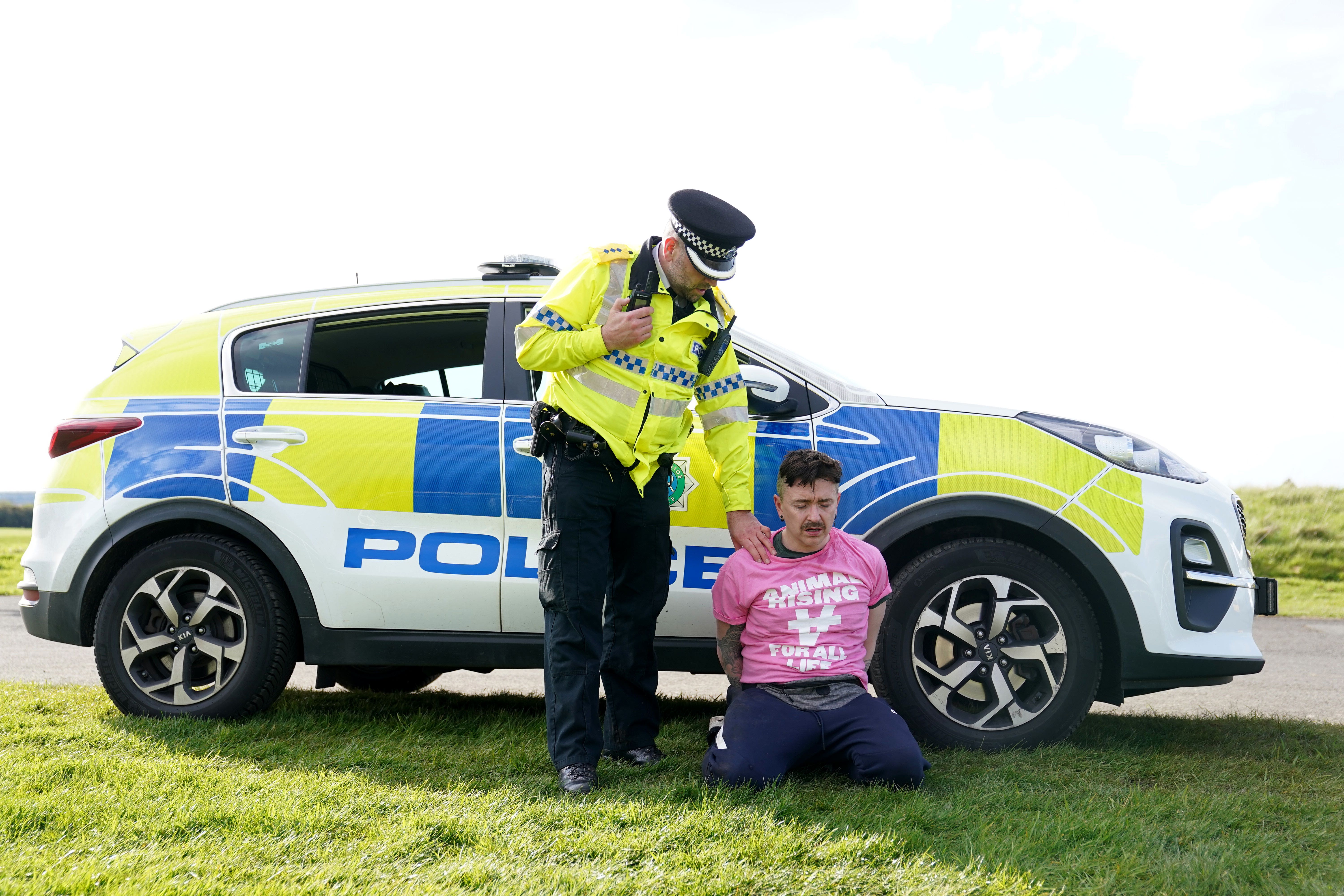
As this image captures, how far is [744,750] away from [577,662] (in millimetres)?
594

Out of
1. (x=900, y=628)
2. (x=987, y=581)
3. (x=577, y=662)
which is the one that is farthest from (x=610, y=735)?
(x=987, y=581)

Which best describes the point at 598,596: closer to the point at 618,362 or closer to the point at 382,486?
the point at 618,362

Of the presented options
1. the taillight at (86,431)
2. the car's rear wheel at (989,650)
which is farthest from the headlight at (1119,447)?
the taillight at (86,431)

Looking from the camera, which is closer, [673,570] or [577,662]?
[577,662]

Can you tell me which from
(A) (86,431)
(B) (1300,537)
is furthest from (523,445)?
(B) (1300,537)

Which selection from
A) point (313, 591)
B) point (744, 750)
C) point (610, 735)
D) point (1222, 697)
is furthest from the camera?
point (1222, 697)

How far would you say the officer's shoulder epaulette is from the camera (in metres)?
3.15

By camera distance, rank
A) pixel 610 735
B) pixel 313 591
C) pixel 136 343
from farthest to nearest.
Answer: pixel 136 343
pixel 313 591
pixel 610 735

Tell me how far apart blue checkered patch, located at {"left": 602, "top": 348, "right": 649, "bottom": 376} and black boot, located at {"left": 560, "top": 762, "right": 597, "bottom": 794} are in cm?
124

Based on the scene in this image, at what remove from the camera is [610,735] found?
134 inches

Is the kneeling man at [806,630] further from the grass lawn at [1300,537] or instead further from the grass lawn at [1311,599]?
the grass lawn at [1300,537]

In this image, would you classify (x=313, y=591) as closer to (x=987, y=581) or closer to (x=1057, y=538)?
(x=987, y=581)

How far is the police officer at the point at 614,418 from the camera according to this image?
10.0ft

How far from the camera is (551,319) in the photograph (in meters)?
3.08
